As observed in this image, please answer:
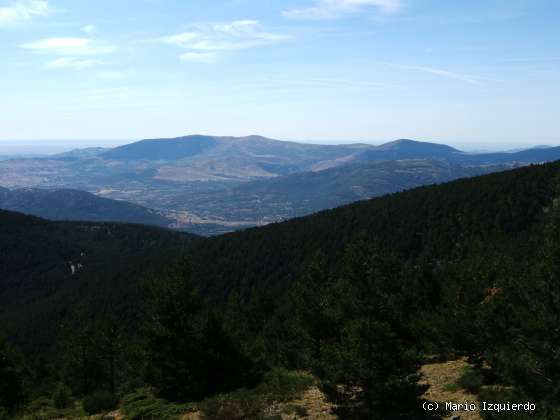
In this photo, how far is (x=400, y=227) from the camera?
120250mm

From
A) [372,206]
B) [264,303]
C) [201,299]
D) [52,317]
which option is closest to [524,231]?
[372,206]

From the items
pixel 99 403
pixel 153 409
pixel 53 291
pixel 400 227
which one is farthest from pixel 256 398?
pixel 53 291

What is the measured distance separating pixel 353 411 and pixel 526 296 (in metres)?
8.84

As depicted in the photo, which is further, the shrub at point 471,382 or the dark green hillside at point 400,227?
the dark green hillside at point 400,227

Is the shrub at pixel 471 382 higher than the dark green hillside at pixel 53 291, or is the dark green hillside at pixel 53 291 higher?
the shrub at pixel 471 382

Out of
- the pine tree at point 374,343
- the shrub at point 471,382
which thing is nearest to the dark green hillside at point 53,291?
the shrub at point 471,382

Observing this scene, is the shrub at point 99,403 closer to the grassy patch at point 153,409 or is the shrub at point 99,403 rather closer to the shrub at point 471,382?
the grassy patch at point 153,409

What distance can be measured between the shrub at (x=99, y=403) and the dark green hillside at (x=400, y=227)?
76.0m

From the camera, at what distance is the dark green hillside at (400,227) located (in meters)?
105

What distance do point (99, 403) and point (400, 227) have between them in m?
102

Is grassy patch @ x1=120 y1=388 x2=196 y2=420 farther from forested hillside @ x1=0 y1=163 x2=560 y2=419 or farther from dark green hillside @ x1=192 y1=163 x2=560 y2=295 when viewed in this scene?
dark green hillside @ x1=192 y1=163 x2=560 y2=295

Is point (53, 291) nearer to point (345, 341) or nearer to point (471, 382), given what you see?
point (345, 341)

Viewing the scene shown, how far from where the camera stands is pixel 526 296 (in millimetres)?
16219

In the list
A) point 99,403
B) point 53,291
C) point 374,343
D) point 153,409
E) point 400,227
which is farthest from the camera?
point 53,291
